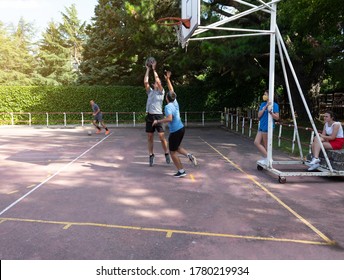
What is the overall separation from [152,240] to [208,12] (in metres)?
13.9

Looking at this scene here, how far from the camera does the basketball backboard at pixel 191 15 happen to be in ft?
→ 23.9

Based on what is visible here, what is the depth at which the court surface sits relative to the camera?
12.2ft

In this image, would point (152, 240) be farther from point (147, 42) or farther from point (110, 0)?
point (110, 0)

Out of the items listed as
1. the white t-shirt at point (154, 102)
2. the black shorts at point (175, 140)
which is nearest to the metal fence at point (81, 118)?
the white t-shirt at point (154, 102)

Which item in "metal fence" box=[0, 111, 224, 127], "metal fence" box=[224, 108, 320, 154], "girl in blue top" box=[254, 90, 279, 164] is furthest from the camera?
"metal fence" box=[0, 111, 224, 127]

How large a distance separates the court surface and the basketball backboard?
3271 mm

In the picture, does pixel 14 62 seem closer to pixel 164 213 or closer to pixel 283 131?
pixel 283 131

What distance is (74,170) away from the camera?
8094mm

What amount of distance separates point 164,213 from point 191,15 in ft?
16.8

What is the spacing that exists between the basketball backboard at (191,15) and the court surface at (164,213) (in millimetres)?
3271

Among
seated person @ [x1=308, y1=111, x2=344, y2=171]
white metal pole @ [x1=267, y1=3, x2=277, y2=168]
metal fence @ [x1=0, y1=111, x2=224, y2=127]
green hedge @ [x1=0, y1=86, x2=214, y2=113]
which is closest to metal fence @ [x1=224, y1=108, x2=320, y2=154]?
seated person @ [x1=308, y1=111, x2=344, y2=171]

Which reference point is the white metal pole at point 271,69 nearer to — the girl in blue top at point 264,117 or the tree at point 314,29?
the girl in blue top at point 264,117

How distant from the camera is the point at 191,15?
798 cm

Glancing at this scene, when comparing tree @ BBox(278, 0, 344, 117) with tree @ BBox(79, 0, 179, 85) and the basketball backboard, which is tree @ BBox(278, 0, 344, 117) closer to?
the basketball backboard
